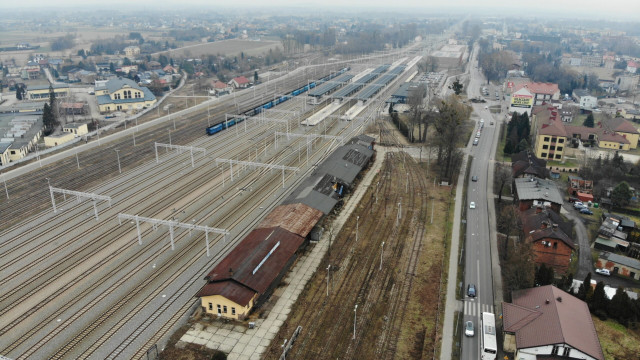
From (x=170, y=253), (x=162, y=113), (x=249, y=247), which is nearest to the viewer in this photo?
(x=249, y=247)

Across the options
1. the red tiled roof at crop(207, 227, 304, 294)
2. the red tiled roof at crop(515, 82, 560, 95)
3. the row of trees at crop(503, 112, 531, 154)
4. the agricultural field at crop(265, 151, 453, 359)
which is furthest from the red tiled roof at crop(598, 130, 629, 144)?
the red tiled roof at crop(207, 227, 304, 294)

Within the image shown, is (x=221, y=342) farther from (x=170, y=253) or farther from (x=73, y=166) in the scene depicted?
(x=73, y=166)

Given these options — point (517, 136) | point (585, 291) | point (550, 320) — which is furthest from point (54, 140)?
point (517, 136)

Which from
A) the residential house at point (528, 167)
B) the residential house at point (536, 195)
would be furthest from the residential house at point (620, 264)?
the residential house at point (528, 167)

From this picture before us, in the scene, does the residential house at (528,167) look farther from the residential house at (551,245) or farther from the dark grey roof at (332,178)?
the dark grey roof at (332,178)

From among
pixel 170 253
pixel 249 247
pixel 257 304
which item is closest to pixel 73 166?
pixel 170 253

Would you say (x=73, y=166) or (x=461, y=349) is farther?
(x=73, y=166)

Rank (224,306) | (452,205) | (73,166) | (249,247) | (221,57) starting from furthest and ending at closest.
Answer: (221,57) < (73,166) < (452,205) < (249,247) < (224,306)
